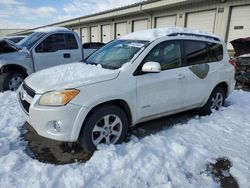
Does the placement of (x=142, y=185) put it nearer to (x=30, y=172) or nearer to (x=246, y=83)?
(x=30, y=172)

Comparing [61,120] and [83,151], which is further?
[83,151]

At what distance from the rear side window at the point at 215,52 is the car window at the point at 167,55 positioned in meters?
1.02

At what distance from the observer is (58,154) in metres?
3.46

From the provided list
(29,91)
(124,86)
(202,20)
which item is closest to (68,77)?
(29,91)

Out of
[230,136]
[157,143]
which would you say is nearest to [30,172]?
[157,143]

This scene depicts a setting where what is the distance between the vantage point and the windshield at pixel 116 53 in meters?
3.84

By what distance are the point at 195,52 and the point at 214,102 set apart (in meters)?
1.29

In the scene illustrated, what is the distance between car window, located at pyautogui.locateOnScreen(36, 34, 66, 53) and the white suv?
3097mm

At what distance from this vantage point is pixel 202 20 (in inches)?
505

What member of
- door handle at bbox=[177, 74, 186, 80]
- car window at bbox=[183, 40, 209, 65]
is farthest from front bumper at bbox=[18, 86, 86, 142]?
car window at bbox=[183, 40, 209, 65]

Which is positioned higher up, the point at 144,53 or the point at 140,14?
the point at 140,14

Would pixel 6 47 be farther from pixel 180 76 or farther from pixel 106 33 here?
pixel 106 33

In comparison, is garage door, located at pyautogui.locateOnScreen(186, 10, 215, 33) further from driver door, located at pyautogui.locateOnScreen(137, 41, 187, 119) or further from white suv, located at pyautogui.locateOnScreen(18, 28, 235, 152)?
driver door, located at pyautogui.locateOnScreen(137, 41, 187, 119)

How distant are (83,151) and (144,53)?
1.75m
